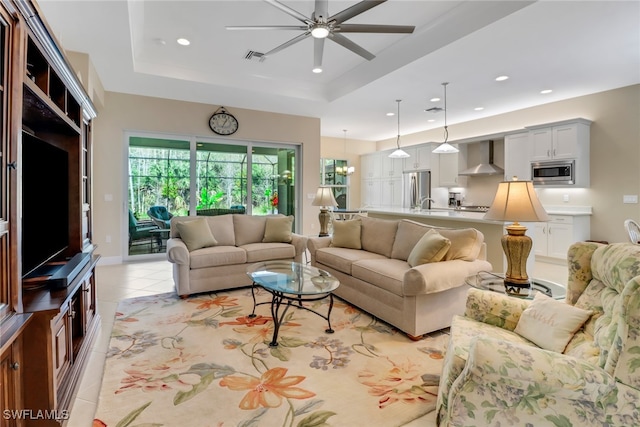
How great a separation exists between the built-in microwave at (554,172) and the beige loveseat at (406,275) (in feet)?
11.8

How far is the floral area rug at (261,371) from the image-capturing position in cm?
174

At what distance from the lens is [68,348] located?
6.40 ft

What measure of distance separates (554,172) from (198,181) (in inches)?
254

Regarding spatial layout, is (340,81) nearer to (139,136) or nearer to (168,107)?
(168,107)

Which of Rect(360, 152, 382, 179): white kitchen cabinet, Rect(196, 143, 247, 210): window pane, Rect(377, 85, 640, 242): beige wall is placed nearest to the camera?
Rect(377, 85, 640, 242): beige wall

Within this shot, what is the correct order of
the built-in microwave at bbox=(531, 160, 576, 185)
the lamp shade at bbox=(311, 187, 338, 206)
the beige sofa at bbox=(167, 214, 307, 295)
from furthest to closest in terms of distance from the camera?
the built-in microwave at bbox=(531, 160, 576, 185) → the lamp shade at bbox=(311, 187, 338, 206) → the beige sofa at bbox=(167, 214, 307, 295)

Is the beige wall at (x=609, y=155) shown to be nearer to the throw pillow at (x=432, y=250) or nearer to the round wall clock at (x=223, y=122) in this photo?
the throw pillow at (x=432, y=250)

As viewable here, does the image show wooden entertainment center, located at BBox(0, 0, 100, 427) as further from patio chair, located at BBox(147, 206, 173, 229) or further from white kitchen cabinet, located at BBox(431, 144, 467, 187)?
white kitchen cabinet, located at BBox(431, 144, 467, 187)

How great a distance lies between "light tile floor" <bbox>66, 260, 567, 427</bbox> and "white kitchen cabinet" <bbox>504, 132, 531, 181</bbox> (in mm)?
1752

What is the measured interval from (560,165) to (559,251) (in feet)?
4.85

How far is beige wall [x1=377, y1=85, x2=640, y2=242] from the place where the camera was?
5008 mm

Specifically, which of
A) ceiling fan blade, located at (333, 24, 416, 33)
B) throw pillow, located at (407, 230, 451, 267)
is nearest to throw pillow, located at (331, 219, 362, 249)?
throw pillow, located at (407, 230, 451, 267)

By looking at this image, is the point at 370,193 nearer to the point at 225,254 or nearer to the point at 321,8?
the point at 225,254

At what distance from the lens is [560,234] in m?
5.46
